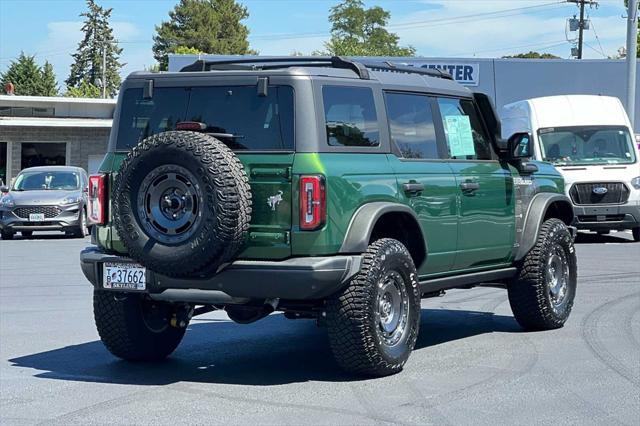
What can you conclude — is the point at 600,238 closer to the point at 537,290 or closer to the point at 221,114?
the point at 537,290

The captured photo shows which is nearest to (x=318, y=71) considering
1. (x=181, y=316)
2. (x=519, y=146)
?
(x=181, y=316)

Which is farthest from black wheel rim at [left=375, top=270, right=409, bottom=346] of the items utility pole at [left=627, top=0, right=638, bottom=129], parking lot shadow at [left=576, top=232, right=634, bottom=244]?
utility pole at [left=627, top=0, right=638, bottom=129]

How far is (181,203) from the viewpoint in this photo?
23.9ft

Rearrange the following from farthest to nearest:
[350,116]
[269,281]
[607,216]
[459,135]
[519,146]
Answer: [607,216]
[519,146]
[459,135]
[350,116]
[269,281]

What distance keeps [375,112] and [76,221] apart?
15.9m

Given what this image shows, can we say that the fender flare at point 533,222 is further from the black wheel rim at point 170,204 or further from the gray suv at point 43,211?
the gray suv at point 43,211

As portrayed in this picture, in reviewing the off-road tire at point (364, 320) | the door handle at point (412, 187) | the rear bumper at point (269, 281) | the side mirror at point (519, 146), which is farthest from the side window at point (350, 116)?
Result: the side mirror at point (519, 146)

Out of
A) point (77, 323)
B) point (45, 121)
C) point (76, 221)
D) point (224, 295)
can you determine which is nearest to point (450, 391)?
point (224, 295)

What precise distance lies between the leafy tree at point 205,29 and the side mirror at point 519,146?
91.4m

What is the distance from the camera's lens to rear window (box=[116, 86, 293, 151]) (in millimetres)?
7406

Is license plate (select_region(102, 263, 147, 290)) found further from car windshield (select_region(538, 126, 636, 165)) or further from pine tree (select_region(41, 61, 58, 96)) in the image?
pine tree (select_region(41, 61, 58, 96))

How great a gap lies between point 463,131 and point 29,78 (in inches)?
3330

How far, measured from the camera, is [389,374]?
7.67 metres

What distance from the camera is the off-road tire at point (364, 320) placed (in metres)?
7.28
